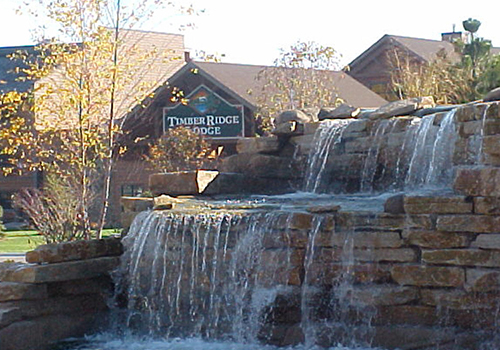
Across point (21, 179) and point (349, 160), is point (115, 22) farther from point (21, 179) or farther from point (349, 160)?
point (21, 179)

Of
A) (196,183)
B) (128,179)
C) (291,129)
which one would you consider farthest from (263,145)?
(128,179)

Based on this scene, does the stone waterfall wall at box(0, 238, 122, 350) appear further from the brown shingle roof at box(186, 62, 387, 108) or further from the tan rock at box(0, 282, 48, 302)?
the brown shingle roof at box(186, 62, 387, 108)

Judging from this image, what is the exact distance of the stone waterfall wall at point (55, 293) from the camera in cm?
884

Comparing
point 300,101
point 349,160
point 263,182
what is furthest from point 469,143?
point 300,101

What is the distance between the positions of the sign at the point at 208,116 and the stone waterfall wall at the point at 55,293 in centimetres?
1915

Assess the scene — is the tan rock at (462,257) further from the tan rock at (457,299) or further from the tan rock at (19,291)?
the tan rock at (19,291)

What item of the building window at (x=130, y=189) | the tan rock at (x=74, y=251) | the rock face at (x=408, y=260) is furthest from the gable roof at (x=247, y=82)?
the rock face at (x=408, y=260)

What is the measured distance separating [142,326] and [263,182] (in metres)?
3.18

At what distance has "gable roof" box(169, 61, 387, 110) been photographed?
28219mm

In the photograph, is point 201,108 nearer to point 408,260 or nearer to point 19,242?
point 19,242

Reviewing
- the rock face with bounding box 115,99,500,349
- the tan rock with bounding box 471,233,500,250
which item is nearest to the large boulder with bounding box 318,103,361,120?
the rock face with bounding box 115,99,500,349

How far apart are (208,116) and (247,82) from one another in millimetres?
1842

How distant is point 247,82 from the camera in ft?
97.7

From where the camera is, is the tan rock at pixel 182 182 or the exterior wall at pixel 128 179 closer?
the tan rock at pixel 182 182
